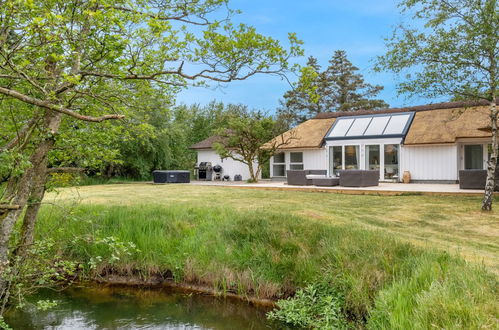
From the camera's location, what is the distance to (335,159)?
63.7ft

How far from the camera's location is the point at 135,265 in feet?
20.5

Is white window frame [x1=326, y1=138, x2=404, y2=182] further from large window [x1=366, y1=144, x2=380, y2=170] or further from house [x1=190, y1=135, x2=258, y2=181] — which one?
house [x1=190, y1=135, x2=258, y2=181]

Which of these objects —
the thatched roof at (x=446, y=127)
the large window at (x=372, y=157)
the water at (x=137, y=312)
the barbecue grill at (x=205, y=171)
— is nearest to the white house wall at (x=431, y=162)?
the thatched roof at (x=446, y=127)

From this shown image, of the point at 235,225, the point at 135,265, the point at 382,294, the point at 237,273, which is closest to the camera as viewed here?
the point at 382,294

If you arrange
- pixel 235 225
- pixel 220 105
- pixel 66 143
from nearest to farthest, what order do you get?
1. pixel 66 143
2. pixel 235 225
3. pixel 220 105

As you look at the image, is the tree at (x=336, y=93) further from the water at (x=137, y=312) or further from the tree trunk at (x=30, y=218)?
the tree trunk at (x=30, y=218)

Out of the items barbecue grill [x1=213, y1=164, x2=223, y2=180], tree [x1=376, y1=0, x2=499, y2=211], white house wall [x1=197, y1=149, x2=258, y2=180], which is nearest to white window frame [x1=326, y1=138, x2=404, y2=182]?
white house wall [x1=197, y1=149, x2=258, y2=180]

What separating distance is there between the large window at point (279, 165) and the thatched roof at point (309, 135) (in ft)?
3.49

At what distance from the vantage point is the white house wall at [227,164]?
23625mm

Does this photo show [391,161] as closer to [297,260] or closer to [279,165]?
[279,165]

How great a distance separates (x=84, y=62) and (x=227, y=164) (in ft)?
63.7

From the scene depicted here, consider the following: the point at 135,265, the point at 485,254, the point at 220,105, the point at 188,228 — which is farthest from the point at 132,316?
the point at 220,105

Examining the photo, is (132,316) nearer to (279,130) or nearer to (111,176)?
(279,130)

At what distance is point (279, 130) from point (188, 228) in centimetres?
1464
